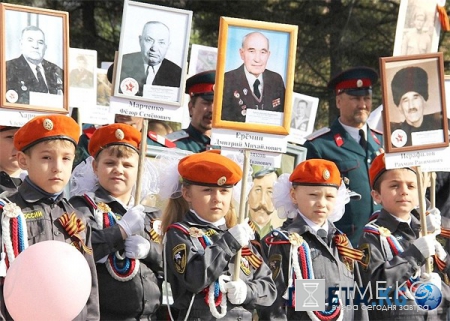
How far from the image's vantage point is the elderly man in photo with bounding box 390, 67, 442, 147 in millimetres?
7990

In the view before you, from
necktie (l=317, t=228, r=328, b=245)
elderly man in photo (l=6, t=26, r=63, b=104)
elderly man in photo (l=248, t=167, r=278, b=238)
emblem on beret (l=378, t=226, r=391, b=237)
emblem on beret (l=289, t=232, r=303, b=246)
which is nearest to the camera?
elderly man in photo (l=6, t=26, r=63, b=104)

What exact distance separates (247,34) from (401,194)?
172 centimetres

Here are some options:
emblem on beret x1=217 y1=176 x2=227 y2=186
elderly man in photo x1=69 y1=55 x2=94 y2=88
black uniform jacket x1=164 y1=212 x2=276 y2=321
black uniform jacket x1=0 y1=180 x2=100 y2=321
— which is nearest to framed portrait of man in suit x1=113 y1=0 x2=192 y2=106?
emblem on beret x1=217 y1=176 x2=227 y2=186

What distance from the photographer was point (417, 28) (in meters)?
8.61

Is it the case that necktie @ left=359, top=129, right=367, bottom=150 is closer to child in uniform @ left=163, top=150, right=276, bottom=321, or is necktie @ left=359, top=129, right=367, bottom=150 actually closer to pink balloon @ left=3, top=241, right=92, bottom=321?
child in uniform @ left=163, top=150, right=276, bottom=321

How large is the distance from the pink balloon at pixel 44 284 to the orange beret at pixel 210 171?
1.26 metres

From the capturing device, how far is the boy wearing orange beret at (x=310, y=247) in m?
7.41

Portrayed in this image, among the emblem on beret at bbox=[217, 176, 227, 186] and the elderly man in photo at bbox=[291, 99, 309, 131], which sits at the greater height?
the elderly man in photo at bbox=[291, 99, 309, 131]

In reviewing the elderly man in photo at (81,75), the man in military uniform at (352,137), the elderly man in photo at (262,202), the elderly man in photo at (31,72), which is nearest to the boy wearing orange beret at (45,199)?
the elderly man in photo at (31,72)

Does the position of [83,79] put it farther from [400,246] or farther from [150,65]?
[400,246]

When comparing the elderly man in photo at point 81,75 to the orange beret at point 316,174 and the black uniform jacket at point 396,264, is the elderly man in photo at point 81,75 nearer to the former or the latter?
the orange beret at point 316,174

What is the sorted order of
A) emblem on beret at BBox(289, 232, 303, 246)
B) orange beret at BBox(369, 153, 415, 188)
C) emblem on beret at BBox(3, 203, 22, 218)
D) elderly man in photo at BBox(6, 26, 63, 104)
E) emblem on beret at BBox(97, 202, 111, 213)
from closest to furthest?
1. emblem on beret at BBox(3, 203, 22, 218)
2. elderly man in photo at BBox(6, 26, 63, 104)
3. emblem on beret at BBox(97, 202, 111, 213)
4. emblem on beret at BBox(289, 232, 303, 246)
5. orange beret at BBox(369, 153, 415, 188)

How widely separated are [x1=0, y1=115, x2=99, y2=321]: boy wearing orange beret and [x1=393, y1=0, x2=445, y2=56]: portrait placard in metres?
3.10

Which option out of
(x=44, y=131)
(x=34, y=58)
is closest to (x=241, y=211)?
(x=44, y=131)
